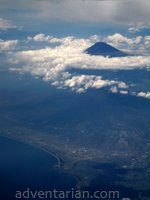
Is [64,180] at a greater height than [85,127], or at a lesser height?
lesser

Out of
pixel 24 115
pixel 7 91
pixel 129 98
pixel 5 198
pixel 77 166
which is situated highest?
pixel 7 91

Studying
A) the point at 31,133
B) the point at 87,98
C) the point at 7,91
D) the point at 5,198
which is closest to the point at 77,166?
the point at 5,198

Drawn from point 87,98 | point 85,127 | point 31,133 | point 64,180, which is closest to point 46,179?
point 64,180

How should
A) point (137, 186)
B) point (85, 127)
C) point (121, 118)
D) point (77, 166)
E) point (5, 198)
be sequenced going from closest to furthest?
point (5, 198) < point (137, 186) < point (77, 166) < point (85, 127) < point (121, 118)

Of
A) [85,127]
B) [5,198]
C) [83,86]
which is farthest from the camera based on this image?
[83,86]

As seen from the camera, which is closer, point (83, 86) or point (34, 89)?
point (34, 89)

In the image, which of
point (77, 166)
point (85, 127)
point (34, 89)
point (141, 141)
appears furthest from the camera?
point (34, 89)

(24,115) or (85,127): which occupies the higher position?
(24,115)

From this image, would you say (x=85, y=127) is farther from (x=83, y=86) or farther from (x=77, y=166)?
(x=83, y=86)

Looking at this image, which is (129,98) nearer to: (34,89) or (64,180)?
(34,89)
